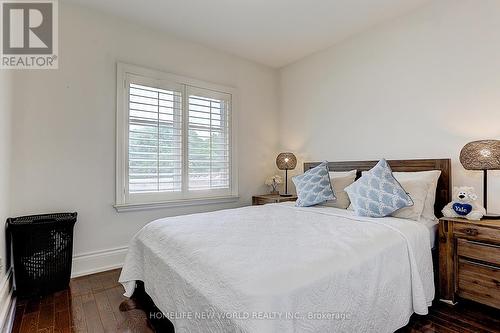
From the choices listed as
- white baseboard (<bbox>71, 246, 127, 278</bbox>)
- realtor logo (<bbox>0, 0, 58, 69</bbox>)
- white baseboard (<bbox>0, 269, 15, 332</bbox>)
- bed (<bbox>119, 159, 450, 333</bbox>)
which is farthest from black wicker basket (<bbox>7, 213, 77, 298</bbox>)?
realtor logo (<bbox>0, 0, 58, 69</bbox>)

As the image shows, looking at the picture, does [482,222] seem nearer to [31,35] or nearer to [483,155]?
[483,155]

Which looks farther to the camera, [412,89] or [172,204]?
[172,204]

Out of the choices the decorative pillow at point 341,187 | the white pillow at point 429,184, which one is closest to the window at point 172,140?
the decorative pillow at point 341,187

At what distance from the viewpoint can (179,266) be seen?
1.53 meters

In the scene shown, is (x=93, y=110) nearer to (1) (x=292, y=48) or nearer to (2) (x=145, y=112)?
(2) (x=145, y=112)

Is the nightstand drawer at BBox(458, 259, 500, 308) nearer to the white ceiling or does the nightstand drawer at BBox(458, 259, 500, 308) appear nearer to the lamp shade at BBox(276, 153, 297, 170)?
the lamp shade at BBox(276, 153, 297, 170)

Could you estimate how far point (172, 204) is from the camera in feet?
10.8

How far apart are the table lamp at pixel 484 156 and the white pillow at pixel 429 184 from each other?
0.88 feet

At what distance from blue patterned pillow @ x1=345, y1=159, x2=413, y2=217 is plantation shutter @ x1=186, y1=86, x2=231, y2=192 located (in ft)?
6.21

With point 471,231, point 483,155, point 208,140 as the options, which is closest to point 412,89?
point 483,155

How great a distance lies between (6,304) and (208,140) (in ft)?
8.21

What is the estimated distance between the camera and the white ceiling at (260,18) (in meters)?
2.70

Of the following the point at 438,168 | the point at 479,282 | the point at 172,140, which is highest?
the point at 172,140

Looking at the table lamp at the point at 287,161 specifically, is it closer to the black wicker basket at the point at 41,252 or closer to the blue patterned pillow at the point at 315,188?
the blue patterned pillow at the point at 315,188
